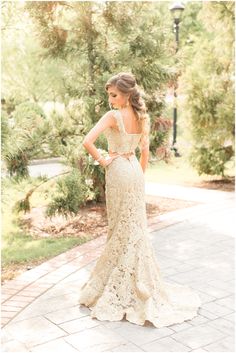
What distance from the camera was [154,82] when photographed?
969cm

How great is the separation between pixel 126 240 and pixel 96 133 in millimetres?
1254

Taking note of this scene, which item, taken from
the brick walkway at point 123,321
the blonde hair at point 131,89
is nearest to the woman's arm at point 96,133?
the blonde hair at point 131,89

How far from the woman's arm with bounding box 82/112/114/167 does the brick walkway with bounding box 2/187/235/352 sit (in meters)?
1.77

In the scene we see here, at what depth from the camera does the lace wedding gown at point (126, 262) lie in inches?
201

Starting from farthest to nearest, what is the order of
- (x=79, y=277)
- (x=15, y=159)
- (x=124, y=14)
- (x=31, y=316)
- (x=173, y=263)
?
(x=124, y=14) → (x=15, y=159) → (x=173, y=263) → (x=79, y=277) → (x=31, y=316)

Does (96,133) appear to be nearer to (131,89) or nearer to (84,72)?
(131,89)

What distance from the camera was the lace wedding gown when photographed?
5.11m

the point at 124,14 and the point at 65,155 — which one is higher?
the point at 124,14

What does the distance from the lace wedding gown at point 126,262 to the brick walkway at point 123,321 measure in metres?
0.18

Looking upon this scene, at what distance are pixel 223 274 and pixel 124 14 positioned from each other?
5.63 m

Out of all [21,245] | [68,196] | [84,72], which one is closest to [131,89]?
[68,196]

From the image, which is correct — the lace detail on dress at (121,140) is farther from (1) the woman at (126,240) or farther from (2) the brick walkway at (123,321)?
(2) the brick walkway at (123,321)

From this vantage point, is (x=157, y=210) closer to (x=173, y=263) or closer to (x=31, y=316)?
(x=173, y=263)

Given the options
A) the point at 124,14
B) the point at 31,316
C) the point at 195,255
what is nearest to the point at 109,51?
the point at 124,14
